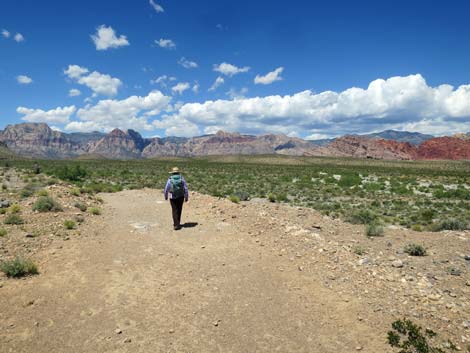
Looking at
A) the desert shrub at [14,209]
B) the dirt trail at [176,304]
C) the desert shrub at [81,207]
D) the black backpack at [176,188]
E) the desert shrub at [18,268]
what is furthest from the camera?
the desert shrub at [81,207]

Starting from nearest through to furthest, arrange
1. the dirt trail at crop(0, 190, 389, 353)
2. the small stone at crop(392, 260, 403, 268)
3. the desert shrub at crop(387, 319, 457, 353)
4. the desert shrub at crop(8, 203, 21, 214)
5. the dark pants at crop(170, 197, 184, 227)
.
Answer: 1. the desert shrub at crop(387, 319, 457, 353)
2. the dirt trail at crop(0, 190, 389, 353)
3. the small stone at crop(392, 260, 403, 268)
4. the dark pants at crop(170, 197, 184, 227)
5. the desert shrub at crop(8, 203, 21, 214)

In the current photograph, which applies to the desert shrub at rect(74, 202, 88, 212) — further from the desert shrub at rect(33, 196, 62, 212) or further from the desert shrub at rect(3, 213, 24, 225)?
the desert shrub at rect(3, 213, 24, 225)

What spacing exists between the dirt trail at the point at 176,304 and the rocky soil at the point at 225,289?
24mm

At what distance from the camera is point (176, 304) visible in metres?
6.42

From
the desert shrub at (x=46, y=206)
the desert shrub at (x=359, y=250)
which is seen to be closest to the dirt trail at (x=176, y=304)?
the desert shrub at (x=359, y=250)

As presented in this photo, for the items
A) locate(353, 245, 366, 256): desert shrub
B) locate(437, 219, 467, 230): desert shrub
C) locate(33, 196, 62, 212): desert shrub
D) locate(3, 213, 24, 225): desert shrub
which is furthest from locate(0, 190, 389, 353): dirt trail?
locate(437, 219, 467, 230): desert shrub

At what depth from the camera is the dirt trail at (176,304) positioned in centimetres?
525

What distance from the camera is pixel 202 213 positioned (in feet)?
48.0

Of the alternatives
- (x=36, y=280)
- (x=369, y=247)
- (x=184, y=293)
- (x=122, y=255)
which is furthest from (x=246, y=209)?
(x=36, y=280)

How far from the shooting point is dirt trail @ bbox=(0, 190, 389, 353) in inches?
207

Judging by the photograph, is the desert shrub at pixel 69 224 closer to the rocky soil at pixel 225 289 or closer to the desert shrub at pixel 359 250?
the rocky soil at pixel 225 289

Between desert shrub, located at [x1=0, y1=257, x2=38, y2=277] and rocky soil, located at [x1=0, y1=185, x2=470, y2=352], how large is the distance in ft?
0.62

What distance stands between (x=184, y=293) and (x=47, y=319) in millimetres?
2560

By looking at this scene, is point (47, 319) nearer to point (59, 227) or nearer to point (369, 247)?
point (59, 227)
